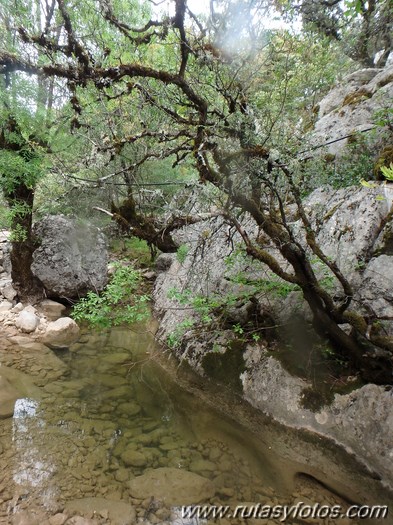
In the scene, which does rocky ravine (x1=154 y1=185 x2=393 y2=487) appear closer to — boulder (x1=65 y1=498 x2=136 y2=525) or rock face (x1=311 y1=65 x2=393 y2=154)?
rock face (x1=311 y1=65 x2=393 y2=154)

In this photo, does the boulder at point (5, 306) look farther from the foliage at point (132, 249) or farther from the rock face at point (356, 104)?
the rock face at point (356, 104)

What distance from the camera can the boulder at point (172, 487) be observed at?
332 cm

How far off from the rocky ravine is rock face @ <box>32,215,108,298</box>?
3.57 metres

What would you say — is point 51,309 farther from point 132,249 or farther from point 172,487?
point 172,487

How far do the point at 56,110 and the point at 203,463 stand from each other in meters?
8.26

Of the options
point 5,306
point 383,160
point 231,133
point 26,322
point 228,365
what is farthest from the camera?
point 5,306

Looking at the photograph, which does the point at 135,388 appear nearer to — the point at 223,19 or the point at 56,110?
the point at 223,19

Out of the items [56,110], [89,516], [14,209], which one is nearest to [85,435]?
[89,516]

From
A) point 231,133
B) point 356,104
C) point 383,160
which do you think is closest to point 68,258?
point 231,133

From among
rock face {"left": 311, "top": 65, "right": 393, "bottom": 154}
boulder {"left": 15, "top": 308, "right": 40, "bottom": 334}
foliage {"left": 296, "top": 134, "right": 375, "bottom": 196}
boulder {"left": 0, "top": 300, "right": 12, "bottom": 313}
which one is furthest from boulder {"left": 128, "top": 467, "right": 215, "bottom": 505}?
rock face {"left": 311, "top": 65, "right": 393, "bottom": 154}

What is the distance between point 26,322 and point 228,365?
4962 mm

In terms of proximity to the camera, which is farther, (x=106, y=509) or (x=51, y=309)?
(x=51, y=309)

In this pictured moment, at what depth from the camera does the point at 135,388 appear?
5363 mm

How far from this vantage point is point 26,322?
23.6ft
